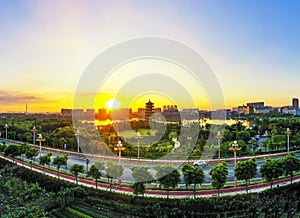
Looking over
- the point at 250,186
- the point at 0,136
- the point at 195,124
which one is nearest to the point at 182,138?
the point at 195,124

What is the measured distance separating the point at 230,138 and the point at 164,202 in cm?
962

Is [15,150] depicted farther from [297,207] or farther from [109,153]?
[297,207]

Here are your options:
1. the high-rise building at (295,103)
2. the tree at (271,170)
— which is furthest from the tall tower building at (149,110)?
the high-rise building at (295,103)

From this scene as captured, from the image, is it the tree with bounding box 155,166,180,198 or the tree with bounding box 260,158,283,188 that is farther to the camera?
the tree with bounding box 260,158,283,188

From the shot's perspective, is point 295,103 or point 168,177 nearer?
point 168,177

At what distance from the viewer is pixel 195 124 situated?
1451 centimetres

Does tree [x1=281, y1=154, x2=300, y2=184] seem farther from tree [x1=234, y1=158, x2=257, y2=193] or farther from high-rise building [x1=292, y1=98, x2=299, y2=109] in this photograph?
high-rise building [x1=292, y1=98, x2=299, y2=109]

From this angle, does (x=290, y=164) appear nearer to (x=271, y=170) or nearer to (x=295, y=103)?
(x=271, y=170)

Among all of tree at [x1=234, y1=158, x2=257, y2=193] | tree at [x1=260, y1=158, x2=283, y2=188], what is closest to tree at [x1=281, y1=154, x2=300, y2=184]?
tree at [x1=260, y1=158, x2=283, y2=188]

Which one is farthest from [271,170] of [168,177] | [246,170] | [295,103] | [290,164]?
[295,103]

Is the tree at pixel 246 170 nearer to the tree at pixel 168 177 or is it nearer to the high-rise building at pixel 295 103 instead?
the tree at pixel 168 177

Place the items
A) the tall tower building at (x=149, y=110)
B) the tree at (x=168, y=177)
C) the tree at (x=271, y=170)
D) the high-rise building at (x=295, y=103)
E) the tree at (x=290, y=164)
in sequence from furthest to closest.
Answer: the high-rise building at (x=295, y=103), the tall tower building at (x=149, y=110), the tree at (x=290, y=164), the tree at (x=271, y=170), the tree at (x=168, y=177)

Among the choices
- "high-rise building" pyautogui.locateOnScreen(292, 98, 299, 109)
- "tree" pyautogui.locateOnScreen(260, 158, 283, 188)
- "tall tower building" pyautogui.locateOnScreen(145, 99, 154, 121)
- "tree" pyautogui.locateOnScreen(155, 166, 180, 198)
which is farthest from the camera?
"high-rise building" pyautogui.locateOnScreen(292, 98, 299, 109)

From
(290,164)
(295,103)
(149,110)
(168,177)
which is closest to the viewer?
(168,177)
